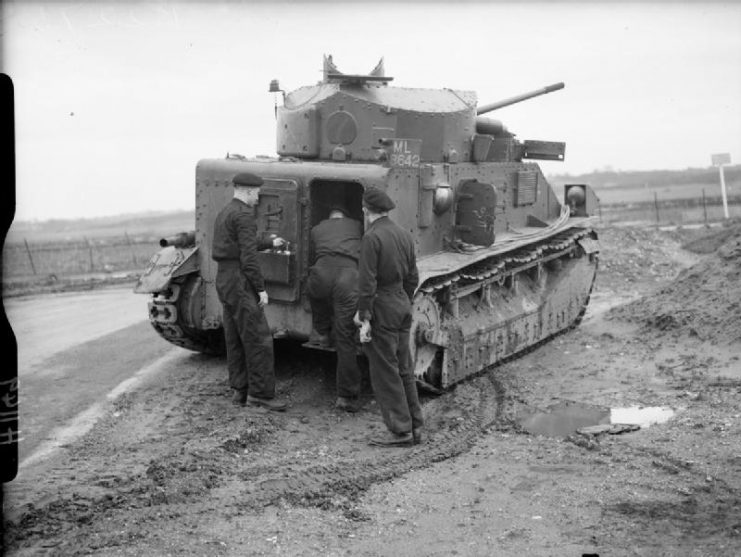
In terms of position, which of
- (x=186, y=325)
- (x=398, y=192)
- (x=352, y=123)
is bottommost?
(x=186, y=325)

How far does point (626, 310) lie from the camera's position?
1409cm

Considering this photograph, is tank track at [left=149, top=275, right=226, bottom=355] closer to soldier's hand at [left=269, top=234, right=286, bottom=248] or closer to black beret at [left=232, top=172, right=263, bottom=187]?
soldier's hand at [left=269, top=234, right=286, bottom=248]

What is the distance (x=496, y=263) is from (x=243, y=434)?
4166mm

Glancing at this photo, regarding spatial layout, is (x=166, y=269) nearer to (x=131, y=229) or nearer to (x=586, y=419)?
(x=586, y=419)

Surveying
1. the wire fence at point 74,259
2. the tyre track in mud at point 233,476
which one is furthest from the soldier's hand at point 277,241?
the wire fence at point 74,259

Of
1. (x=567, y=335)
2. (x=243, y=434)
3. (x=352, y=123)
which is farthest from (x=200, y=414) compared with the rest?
(x=567, y=335)

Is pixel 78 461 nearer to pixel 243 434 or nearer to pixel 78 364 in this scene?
pixel 243 434

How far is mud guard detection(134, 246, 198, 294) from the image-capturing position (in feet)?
34.2

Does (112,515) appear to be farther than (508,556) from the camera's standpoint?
Yes

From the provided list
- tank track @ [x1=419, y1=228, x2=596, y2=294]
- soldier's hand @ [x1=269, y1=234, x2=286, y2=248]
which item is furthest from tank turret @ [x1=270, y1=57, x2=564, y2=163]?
soldier's hand @ [x1=269, y1=234, x2=286, y2=248]

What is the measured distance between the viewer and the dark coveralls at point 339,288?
30.3 ft

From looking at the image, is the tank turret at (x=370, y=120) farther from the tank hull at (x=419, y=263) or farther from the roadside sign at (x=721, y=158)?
the roadside sign at (x=721, y=158)

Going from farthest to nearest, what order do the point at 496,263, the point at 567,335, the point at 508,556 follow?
the point at 567,335
the point at 496,263
the point at 508,556

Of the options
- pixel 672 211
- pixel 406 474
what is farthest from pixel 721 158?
pixel 406 474
